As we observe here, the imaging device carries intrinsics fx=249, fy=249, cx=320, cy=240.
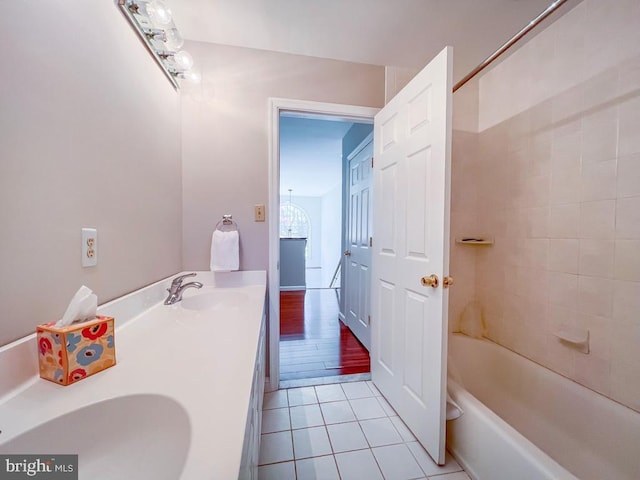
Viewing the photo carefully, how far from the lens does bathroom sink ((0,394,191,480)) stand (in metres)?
0.43

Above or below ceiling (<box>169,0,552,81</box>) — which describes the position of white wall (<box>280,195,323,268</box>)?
below

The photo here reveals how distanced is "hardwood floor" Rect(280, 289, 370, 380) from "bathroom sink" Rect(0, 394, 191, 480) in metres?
1.52

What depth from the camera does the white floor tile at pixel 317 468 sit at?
110 centimetres

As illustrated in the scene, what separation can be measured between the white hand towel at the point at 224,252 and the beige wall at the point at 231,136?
0.09m

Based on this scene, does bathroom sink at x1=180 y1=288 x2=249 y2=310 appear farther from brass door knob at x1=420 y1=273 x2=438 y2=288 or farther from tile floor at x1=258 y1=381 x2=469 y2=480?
brass door knob at x1=420 y1=273 x2=438 y2=288

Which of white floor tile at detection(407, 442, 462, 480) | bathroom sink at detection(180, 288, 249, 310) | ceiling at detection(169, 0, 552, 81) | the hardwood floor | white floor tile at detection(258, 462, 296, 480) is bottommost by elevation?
the hardwood floor

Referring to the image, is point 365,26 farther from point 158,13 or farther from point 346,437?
point 346,437

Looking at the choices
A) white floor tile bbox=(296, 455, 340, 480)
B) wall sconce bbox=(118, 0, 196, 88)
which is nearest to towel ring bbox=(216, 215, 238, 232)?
wall sconce bbox=(118, 0, 196, 88)

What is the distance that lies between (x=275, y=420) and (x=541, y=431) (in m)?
1.37

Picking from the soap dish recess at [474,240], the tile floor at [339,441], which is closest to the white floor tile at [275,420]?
the tile floor at [339,441]

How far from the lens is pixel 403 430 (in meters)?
1.36

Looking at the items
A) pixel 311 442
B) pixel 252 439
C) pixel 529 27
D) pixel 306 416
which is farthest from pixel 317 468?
pixel 529 27

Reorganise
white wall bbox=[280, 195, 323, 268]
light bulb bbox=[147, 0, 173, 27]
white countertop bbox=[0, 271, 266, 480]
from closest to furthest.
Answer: white countertop bbox=[0, 271, 266, 480] → light bulb bbox=[147, 0, 173, 27] → white wall bbox=[280, 195, 323, 268]

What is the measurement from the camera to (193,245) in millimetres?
1578
